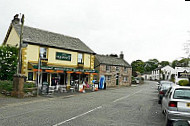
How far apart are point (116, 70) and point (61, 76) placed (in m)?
17.6

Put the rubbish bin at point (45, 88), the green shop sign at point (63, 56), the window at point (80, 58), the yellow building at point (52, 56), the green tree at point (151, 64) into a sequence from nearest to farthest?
the rubbish bin at point (45, 88) → the yellow building at point (52, 56) → the green shop sign at point (63, 56) → the window at point (80, 58) → the green tree at point (151, 64)

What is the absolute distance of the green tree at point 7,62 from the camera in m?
19.1

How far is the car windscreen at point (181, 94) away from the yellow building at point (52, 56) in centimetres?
1503

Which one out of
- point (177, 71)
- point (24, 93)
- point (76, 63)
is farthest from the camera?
point (177, 71)

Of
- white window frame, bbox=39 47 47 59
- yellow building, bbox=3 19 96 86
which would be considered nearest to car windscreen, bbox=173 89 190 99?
yellow building, bbox=3 19 96 86

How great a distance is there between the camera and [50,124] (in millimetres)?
7559

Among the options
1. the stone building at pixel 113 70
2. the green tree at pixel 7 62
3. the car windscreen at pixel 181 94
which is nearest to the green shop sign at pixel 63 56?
the green tree at pixel 7 62

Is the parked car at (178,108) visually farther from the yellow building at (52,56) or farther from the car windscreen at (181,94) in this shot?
the yellow building at (52,56)

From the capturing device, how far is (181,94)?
7.84 meters

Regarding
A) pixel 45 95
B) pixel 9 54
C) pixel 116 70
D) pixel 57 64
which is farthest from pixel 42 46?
pixel 116 70

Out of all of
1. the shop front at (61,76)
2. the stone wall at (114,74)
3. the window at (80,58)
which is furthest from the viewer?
the stone wall at (114,74)

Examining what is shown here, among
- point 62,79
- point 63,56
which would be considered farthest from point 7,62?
point 62,79

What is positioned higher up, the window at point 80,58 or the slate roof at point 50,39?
the slate roof at point 50,39

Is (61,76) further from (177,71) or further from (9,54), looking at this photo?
(177,71)
